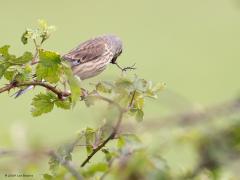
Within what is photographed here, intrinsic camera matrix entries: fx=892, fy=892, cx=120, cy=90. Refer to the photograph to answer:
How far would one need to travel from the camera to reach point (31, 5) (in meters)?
Result: 22.7

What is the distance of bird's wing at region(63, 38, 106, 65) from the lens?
5.30 meters

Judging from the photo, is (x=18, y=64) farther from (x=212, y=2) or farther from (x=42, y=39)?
(x=212, y=2)

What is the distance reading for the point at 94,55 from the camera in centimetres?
555

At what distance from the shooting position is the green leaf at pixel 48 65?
1.93 m

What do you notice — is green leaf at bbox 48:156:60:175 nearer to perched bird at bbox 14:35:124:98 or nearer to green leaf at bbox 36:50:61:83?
green leaf at bbox 36:50:61:83

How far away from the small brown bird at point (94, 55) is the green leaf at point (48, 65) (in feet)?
9.89

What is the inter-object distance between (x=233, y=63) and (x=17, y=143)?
1574 cm

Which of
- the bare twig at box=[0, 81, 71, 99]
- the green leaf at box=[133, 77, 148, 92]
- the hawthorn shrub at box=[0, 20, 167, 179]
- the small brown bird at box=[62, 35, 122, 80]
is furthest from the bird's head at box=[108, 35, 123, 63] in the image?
the green leaf at box=[133, 77, 148, 92]

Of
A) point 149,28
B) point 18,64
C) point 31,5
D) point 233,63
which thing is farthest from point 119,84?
point 31,5

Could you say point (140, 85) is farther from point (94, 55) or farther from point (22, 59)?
point (94, 55)

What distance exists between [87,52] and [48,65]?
11.8 feet

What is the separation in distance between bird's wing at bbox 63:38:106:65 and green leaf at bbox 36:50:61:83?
319 cm

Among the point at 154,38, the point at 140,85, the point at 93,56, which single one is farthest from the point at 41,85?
the point at 154,38

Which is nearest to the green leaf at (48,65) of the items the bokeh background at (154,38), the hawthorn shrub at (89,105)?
the hawthorn shrub at (89,105)
